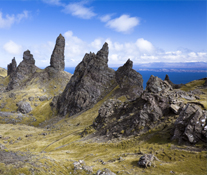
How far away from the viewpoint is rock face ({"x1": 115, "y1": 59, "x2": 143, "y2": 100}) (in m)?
114

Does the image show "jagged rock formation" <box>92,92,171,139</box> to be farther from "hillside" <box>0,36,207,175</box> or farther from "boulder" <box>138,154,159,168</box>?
"boulder" <box>138,154,159,168</box>

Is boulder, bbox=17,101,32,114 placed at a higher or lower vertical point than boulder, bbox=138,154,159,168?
lower

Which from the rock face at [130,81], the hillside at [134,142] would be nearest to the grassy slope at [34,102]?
the hillside at [134,142]

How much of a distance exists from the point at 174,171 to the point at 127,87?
95.0m

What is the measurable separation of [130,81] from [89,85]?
124ft

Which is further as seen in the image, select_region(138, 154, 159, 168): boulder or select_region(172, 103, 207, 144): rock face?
select_region(172, 103, 207, 144): rock face

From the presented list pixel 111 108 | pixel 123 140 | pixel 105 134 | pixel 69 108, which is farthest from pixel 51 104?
pixel 123 140

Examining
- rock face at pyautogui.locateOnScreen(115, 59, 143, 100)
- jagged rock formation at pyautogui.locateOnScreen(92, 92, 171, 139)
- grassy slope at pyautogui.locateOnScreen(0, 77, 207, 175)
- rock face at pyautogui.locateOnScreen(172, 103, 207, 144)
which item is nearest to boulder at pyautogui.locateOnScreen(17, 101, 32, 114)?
rock face at pyautogui.locateOnScreen(115, 59, 143, 100)

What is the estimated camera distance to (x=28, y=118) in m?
137

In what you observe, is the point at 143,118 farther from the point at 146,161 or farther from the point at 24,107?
the point at 24,107

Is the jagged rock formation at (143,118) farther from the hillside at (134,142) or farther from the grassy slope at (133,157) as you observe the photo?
the grassy slope at (133,157)

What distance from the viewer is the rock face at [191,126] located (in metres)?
30.5

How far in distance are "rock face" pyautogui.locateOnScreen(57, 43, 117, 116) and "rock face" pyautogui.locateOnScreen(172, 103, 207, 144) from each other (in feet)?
301

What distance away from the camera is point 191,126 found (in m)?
31.6
